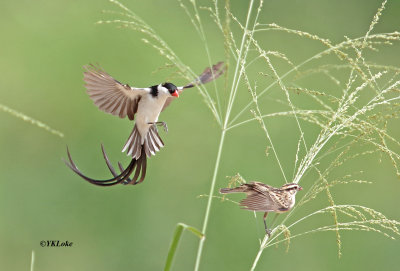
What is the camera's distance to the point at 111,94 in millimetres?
660

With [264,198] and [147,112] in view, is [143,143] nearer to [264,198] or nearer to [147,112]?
[147,112]

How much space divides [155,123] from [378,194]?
211cm

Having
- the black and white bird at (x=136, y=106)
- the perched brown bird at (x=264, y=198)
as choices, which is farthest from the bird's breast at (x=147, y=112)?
the perched brown bird at (x=264, y=198)

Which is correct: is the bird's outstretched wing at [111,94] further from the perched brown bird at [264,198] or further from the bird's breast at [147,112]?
the perched brown bird at [264,198]

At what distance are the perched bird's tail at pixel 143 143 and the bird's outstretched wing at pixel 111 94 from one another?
3 cm

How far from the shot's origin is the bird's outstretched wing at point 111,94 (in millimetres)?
638

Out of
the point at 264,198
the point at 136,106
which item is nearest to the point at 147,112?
the point at 136,106

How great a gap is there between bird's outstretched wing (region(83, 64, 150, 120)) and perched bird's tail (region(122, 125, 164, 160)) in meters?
0.03

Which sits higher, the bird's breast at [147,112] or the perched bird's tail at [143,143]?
the bird's breast at [147,112]

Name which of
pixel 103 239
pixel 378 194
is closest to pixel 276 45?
pixel 378 194

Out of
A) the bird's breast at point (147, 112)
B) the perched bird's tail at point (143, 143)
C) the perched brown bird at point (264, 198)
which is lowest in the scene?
the perched brown bird at point (264, 198)

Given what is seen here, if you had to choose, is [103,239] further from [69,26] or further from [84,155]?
[69,26]

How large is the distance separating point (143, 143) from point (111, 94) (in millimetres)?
59

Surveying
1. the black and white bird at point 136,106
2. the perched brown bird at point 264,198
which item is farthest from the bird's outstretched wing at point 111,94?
the perched brown bird at point 264,198
